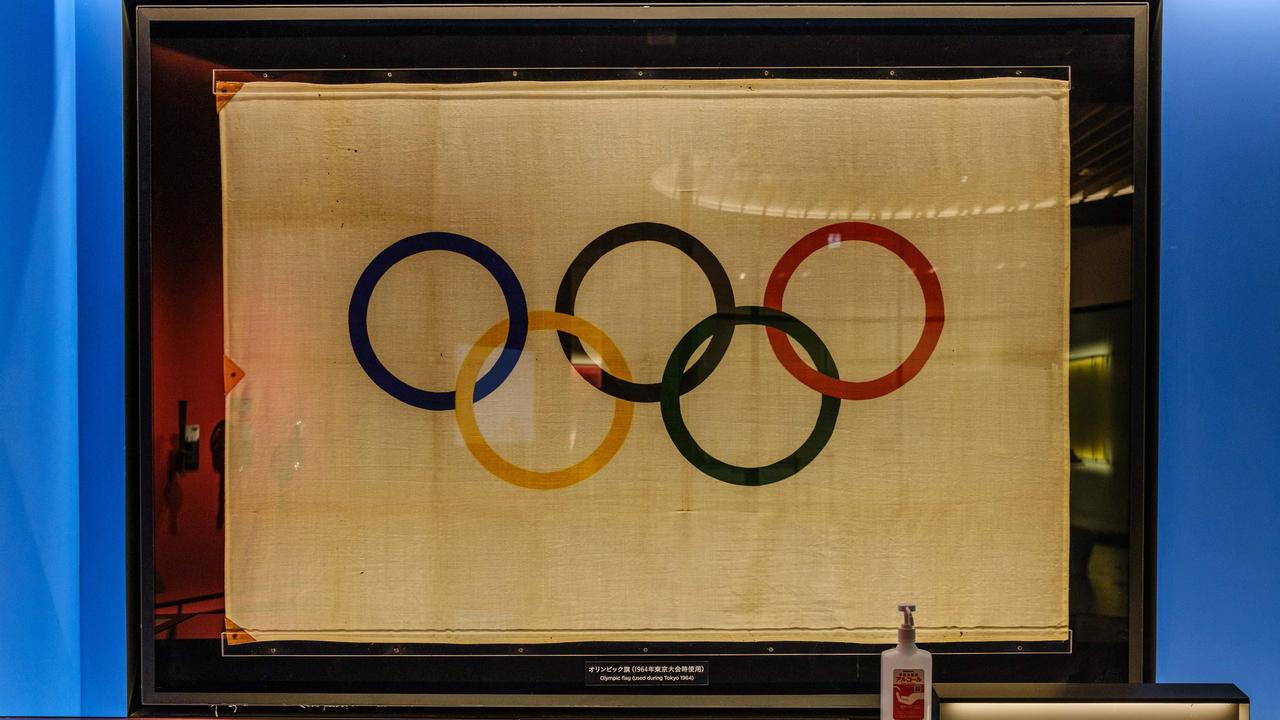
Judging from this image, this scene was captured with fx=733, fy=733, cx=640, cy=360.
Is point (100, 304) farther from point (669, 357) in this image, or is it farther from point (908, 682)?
point (908, 682)

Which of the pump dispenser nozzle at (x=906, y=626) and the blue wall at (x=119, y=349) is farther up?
the blue wall at (x=119, y=349)

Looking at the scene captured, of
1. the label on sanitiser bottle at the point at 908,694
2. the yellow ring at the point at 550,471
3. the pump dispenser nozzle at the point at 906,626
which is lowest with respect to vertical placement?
the label on sanitiser bottle at the point at 908,694

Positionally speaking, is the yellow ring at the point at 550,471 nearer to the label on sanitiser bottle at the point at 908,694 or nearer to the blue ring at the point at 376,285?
the blue ring at the point at 376,285

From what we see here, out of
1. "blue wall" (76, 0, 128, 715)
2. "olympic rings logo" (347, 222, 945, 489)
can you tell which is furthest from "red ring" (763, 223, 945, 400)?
"blue wall" (76, 0, 128, 715)

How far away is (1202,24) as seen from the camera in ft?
3.39

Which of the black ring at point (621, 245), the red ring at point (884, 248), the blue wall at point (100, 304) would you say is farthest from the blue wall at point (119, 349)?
the black ring at point (621, 245)

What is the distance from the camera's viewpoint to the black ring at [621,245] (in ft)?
3.33

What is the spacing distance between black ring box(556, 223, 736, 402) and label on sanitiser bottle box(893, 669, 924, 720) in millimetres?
465

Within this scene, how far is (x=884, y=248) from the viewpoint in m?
1.01

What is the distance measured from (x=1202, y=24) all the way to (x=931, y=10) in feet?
1.27

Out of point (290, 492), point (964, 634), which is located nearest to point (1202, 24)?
point (964, 634)

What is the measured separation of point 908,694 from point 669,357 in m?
0.54

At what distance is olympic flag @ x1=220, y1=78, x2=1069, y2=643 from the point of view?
1015 millimetres

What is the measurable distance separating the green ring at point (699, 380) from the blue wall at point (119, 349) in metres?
A: 0.48
